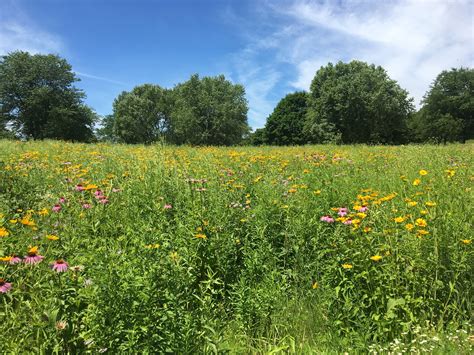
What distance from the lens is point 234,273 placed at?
345cm

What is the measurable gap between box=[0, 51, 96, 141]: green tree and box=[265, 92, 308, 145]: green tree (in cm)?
3017

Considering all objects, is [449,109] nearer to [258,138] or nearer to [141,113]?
[258,138]

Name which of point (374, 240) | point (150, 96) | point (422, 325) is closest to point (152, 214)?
point (374, 240)

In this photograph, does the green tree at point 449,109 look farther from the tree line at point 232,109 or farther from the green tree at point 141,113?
the green tree at point 141,113

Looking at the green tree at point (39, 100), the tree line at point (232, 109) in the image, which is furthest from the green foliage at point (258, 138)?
the green tree at point (39, 100)

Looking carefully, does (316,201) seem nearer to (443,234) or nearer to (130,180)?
(443,234)

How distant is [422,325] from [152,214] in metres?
2.97

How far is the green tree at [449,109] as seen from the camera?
50.0 metres

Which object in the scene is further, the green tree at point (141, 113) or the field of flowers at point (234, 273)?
the green tree at point (141, 113)

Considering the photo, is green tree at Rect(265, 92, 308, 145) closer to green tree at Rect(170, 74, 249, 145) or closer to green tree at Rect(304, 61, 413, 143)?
green tree at Rect(170, 74, 249, 145)

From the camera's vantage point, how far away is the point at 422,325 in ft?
8.64

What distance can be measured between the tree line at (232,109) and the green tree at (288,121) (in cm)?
17

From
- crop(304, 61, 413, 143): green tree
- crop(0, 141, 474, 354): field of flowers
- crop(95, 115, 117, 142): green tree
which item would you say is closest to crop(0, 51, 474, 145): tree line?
crop(304, 61, 413, 143): green tree

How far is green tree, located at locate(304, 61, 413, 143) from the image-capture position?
3928cm
